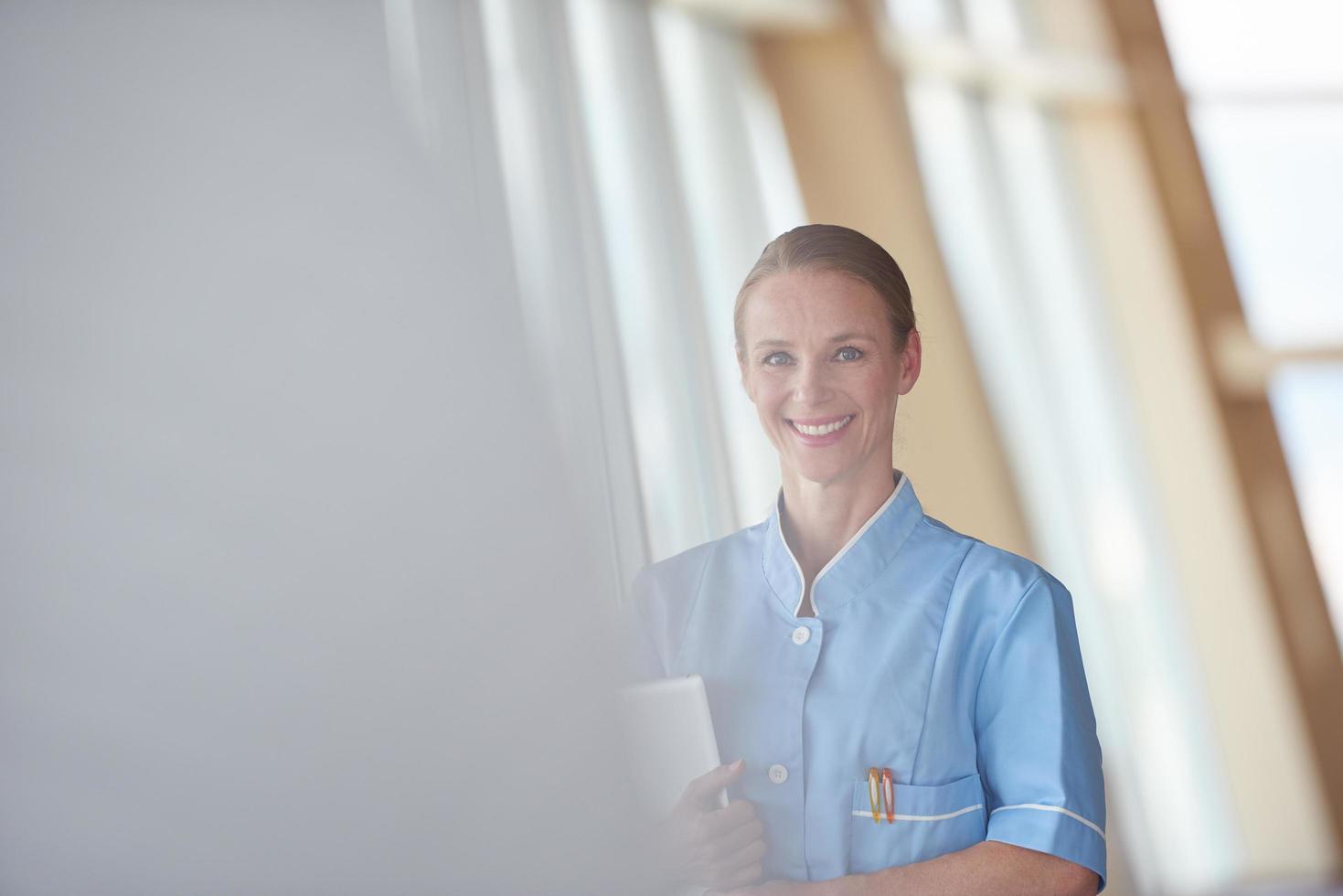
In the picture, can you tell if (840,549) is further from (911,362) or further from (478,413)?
(478,413)

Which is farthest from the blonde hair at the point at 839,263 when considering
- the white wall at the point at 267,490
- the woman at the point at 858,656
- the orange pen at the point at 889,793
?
the orange pen at the point at 889,793

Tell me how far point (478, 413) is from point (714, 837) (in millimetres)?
399

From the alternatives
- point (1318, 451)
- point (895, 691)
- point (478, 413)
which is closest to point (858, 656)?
point (895, 691)

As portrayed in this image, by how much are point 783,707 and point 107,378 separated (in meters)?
0.61

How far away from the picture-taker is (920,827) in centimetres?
83

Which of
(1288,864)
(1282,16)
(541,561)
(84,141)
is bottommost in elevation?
(1288,864)

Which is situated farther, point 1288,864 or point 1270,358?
point 1270,358

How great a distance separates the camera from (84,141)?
93cm

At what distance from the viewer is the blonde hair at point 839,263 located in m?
0.94

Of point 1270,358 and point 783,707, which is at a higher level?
point 1270,358

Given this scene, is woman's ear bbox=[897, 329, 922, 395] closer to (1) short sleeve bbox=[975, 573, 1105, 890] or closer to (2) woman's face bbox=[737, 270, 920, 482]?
(2) woman's face bbox=[737, 270, 920, 482]

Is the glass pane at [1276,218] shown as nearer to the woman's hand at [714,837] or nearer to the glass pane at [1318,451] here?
the glass pane at [1318,451]

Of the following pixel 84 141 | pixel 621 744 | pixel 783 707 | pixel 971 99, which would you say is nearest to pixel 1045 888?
pixel 783 707

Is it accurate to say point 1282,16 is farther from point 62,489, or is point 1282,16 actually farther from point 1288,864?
point 62,489
